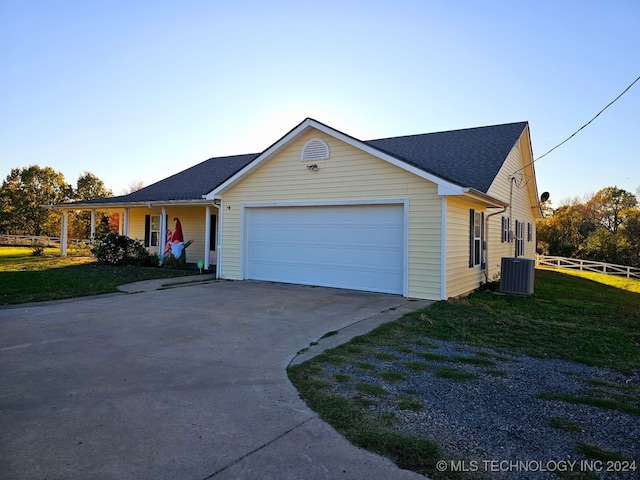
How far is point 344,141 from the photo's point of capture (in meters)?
10.6

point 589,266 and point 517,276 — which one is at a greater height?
point 517,276

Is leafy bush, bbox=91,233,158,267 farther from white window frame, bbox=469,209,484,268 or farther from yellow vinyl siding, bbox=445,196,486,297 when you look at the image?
white window frame, bbox=469,209,484,268

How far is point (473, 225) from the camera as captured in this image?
449 inches

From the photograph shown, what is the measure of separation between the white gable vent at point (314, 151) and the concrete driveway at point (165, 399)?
17.1 ft

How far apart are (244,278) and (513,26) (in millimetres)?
10668

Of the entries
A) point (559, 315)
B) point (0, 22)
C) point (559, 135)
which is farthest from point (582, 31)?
point (0, 22)

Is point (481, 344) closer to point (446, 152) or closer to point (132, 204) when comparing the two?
point (446, 152)

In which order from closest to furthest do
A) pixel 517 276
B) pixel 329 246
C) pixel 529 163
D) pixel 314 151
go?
pixel 329 246, pixel 314 151, pixel 517 276, pixel 529 163

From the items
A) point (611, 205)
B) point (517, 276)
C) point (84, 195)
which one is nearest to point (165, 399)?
point (517, 276)

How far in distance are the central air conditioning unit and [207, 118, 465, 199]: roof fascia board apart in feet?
13.0

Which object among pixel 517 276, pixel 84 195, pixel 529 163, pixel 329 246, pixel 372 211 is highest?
pixel 84 195

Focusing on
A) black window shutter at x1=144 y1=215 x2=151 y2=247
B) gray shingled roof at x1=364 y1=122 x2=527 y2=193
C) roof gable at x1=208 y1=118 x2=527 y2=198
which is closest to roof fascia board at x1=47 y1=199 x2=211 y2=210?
black window shutter at x1=144 y1=215 x2=151 y2=247

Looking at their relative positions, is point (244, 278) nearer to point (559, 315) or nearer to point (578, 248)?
point (559, 315)

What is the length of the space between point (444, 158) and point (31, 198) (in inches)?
1573
